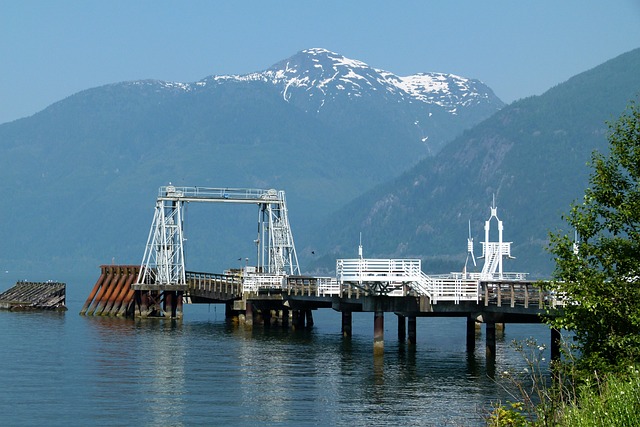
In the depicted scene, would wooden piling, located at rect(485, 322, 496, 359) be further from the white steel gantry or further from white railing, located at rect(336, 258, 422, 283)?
the white steel gantry

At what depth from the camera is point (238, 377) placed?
60.8 meters

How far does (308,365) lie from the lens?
66125 millimetres

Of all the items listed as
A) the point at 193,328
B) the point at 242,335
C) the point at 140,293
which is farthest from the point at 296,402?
the point at 140,293

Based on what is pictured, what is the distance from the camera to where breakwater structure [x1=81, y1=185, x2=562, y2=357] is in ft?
217

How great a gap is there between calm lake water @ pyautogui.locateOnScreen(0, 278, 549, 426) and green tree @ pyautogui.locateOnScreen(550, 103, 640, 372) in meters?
8.00

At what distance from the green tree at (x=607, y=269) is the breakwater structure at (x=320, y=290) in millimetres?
9924

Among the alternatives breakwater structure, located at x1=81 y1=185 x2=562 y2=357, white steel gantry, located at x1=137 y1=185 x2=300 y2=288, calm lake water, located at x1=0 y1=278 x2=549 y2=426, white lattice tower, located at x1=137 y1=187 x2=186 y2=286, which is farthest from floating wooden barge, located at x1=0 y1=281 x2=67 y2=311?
calm lake water, located at x1=0 y1=278 x2=549 y2=426

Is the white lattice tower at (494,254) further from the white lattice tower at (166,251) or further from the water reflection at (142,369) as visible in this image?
the white lattice tower at (166,251)

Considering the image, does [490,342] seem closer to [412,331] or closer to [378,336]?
[378,336]

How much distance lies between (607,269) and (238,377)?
24.5 meters

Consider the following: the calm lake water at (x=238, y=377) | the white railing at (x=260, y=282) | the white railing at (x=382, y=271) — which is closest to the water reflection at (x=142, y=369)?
the calm lake water at (x=238, y=377)

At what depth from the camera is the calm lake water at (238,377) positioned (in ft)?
160

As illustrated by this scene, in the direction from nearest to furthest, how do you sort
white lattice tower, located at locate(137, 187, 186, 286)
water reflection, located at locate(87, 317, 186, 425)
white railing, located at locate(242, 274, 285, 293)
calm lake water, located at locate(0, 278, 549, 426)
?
calm lake water, located at locate(0, 278, 549, 426), water reflection, located at locate(87, 317, 186, 425), white railing, located at locate(242, 274, 285, 293), white lattice tower, located at locate(137, 187, 186, 286)

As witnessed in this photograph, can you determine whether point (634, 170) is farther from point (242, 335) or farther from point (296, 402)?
point (242, 335)
